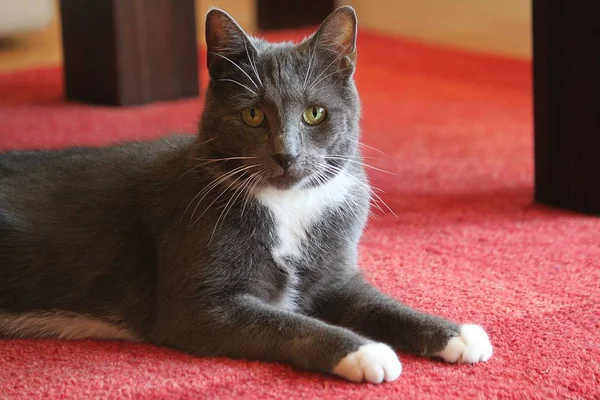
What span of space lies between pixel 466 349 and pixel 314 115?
0.42 m

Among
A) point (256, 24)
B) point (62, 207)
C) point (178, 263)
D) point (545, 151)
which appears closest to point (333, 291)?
point (178, 263)

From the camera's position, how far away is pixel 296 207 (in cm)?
147

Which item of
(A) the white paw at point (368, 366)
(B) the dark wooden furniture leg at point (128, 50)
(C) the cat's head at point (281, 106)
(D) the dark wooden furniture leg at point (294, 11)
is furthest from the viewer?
(D) the dark wooden furniture leg at point (294, 11)

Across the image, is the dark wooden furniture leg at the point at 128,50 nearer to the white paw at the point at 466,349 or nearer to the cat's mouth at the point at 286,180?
the cat's mouth at the point at 286,180

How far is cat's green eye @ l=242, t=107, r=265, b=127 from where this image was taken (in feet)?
4.57

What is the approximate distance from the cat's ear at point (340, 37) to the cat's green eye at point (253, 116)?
152mm

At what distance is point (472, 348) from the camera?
1.34 metres

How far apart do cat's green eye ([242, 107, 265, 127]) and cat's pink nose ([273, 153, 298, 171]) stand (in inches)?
2.7

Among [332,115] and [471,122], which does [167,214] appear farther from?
[471,122]

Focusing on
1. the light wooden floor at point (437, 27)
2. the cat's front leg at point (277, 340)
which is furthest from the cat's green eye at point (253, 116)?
the light wooden floor at point (437, 27)

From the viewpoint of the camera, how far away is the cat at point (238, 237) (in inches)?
53.5

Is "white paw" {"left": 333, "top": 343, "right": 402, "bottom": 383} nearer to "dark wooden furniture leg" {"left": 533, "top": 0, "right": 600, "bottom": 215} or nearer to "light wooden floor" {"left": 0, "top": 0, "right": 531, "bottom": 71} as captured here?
"dark wooden furniture leg" {"left": 533, "top": 0, "right": 600, "bottom": 215}

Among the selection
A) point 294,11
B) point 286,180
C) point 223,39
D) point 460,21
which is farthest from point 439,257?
point 294,11

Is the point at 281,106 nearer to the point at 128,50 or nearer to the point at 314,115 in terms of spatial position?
the point at 314,115
